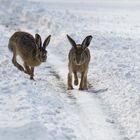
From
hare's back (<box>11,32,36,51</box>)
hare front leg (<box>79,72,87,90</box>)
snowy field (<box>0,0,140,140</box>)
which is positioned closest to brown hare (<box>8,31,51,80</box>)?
hare's back (<box>11,32,36,51</box>)

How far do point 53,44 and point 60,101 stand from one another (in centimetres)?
912

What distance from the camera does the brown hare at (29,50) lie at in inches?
504

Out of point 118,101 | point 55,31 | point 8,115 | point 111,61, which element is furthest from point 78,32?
point 8,115

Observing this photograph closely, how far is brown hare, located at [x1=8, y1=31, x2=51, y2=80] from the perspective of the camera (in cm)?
1280

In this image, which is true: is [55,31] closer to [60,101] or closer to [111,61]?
[111,61]

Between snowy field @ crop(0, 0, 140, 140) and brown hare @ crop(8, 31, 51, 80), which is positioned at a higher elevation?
brown hare @ crop(8, 31, 51, 80)

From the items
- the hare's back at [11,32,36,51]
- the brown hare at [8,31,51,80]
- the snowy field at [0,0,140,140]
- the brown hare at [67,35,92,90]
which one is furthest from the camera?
the hare's back at [11,32,36,51]

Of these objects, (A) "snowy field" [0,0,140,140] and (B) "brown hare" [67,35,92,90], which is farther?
(B) "brown hare" [67,35,92,90]

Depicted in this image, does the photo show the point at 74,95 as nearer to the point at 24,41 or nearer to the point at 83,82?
the point at 83,82

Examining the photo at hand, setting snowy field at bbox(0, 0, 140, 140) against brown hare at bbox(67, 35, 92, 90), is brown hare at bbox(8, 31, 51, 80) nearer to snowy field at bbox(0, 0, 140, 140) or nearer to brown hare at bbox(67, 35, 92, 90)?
snowy field at bbox(0, 0, 140, 140)

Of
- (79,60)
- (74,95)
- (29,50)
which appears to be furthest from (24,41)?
(74,95)

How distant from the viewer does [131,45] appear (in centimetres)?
1916

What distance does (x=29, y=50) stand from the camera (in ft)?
44.8

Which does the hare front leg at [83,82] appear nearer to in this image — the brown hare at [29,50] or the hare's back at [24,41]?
the brown hare at [29,50]
